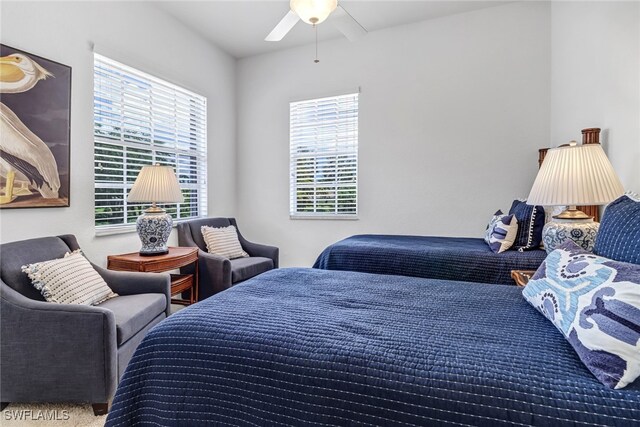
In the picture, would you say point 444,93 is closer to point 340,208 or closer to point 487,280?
point 340,208

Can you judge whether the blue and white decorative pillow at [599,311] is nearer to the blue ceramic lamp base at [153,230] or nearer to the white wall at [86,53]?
the blue ceramic lamp base at [153,230]

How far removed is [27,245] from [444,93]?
3.77m

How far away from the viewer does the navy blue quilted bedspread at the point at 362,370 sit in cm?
82

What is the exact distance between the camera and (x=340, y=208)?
418 cm

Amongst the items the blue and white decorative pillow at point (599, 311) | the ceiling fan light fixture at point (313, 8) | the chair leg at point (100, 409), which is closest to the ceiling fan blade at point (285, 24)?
the ceiling fan light fixture at point (313, 8)

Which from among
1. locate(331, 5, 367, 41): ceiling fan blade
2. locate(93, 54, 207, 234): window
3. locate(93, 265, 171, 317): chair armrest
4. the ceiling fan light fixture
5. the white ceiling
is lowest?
locate(93, 265, 171, 317): chair armrest

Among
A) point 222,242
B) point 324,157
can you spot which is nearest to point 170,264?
point 222,242

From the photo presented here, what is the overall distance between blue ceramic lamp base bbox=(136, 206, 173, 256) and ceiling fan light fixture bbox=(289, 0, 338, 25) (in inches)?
74.1

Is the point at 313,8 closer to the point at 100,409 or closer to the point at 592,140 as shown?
the point at 592,140

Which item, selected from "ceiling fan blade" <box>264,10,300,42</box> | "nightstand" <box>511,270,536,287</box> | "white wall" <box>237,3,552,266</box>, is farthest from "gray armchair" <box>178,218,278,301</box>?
"nightstand" <box>511,270,536,287</box>

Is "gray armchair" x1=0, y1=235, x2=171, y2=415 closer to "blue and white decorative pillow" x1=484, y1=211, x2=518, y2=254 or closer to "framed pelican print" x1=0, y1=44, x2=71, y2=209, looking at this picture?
"framed pelican print" x1=0, y1=44, x2=71, y2=209

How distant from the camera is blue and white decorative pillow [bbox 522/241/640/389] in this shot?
2.74 ft

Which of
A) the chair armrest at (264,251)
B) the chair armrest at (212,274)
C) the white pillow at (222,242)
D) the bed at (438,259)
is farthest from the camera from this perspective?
the chair armrest at (264,251)

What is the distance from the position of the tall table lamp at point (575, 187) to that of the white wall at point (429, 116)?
157cm
